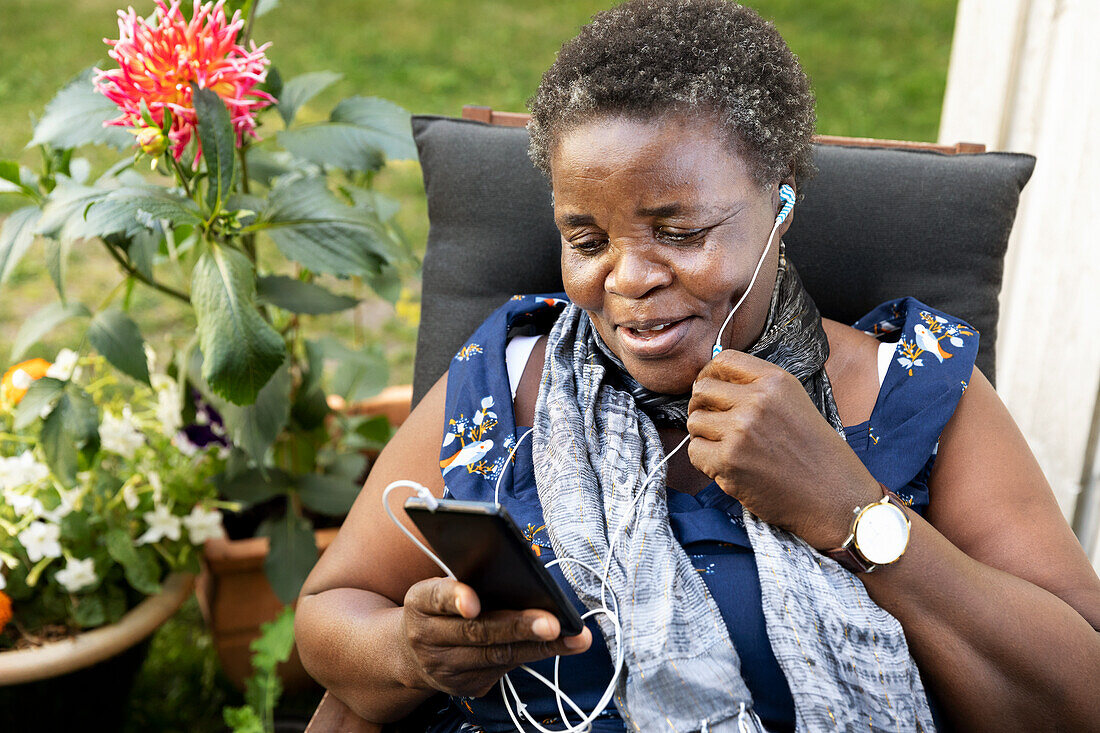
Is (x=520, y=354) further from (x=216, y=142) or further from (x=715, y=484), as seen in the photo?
(x=216, y=142)

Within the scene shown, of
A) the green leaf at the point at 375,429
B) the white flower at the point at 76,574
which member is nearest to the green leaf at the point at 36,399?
the white flower at the point at 76,574

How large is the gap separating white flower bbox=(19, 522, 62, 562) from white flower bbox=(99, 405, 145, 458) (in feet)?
0.68

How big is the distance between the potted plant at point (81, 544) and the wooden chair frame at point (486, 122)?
2.31 ft

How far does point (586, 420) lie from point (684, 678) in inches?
16.1

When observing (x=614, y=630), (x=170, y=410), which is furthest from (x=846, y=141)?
(x=170, y=410)

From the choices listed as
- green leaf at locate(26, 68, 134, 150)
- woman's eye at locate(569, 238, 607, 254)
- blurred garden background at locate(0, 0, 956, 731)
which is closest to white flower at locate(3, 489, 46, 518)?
green leaf at locate(26, 68, 134, 150)

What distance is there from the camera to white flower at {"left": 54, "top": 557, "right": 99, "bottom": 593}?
196 cm

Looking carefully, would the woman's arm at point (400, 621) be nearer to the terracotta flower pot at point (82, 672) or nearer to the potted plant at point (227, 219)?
the potted plant at point (227, 219)

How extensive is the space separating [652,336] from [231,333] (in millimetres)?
741

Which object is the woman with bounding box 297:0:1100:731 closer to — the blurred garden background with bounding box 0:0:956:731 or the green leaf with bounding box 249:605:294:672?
the green leaf with bounding box 249:605:294:672

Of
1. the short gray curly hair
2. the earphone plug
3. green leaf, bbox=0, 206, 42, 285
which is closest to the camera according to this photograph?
the short gray curly hair

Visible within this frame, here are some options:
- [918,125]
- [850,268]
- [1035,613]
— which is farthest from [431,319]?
[918,125]

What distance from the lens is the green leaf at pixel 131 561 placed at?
2.00 metres

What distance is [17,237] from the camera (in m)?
1.78
